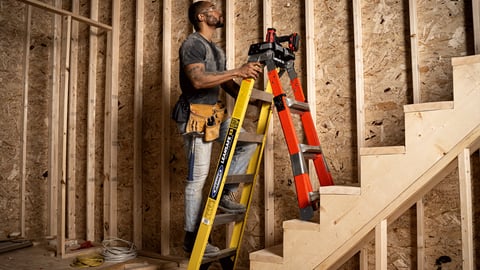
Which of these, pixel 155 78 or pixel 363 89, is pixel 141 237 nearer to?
pixel 155 78

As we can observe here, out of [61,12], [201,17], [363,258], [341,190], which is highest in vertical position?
[61,12]

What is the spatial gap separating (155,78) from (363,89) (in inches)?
79.8

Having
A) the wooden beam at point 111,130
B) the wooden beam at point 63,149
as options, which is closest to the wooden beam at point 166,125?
the wooden beam at point 111,130

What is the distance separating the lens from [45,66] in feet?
15.4

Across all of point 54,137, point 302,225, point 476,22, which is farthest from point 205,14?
point 54,137

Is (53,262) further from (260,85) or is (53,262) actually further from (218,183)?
(260,85)

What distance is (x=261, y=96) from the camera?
2.52 m

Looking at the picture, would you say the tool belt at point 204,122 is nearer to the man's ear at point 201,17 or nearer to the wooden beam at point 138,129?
the man's ear at point 201,17

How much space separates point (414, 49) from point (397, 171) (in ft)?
3.51

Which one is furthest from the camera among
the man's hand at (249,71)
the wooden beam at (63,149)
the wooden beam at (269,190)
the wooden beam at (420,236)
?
the wooden beam at (63,149)

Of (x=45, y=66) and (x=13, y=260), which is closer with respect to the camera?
(x=13, y=260)

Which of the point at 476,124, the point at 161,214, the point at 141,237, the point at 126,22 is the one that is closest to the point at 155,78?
the point at 126,22

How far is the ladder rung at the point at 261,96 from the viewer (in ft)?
7.97

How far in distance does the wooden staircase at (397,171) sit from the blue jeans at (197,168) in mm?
629
